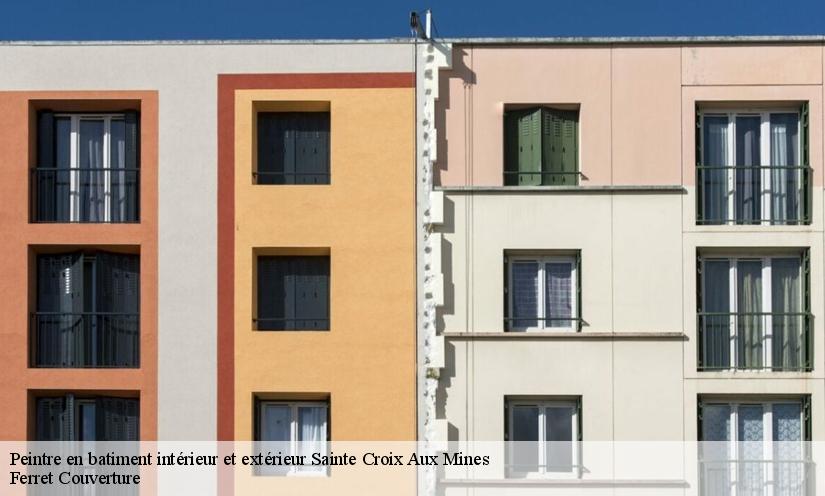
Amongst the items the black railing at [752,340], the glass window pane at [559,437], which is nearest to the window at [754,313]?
the black railing at [752,340]

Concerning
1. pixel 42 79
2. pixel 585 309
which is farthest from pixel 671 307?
pixel 42 79

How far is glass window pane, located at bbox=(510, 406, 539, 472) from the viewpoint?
20.9m

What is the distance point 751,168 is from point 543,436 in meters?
6.17

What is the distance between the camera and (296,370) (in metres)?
20.8

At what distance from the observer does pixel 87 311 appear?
839 inches

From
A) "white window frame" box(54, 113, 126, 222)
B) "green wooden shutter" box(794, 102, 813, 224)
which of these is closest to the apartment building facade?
"green wooden shutter" box(794, 102, 813, 224)

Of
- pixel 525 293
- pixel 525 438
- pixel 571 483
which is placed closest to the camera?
pixel 571 483

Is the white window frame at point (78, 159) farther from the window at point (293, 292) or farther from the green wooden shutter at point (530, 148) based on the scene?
the green wooden shutter at point (530, 148)

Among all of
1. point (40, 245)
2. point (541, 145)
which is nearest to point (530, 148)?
point (541, 145)

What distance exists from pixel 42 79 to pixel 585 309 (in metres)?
10.8

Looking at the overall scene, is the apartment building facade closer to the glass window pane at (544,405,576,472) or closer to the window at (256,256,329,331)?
the glass window pane at (544,405,576,472)

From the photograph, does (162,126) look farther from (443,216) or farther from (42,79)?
(443,216)

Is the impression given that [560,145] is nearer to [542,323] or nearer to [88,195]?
[542,323]

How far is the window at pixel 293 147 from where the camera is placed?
70.8 ft
